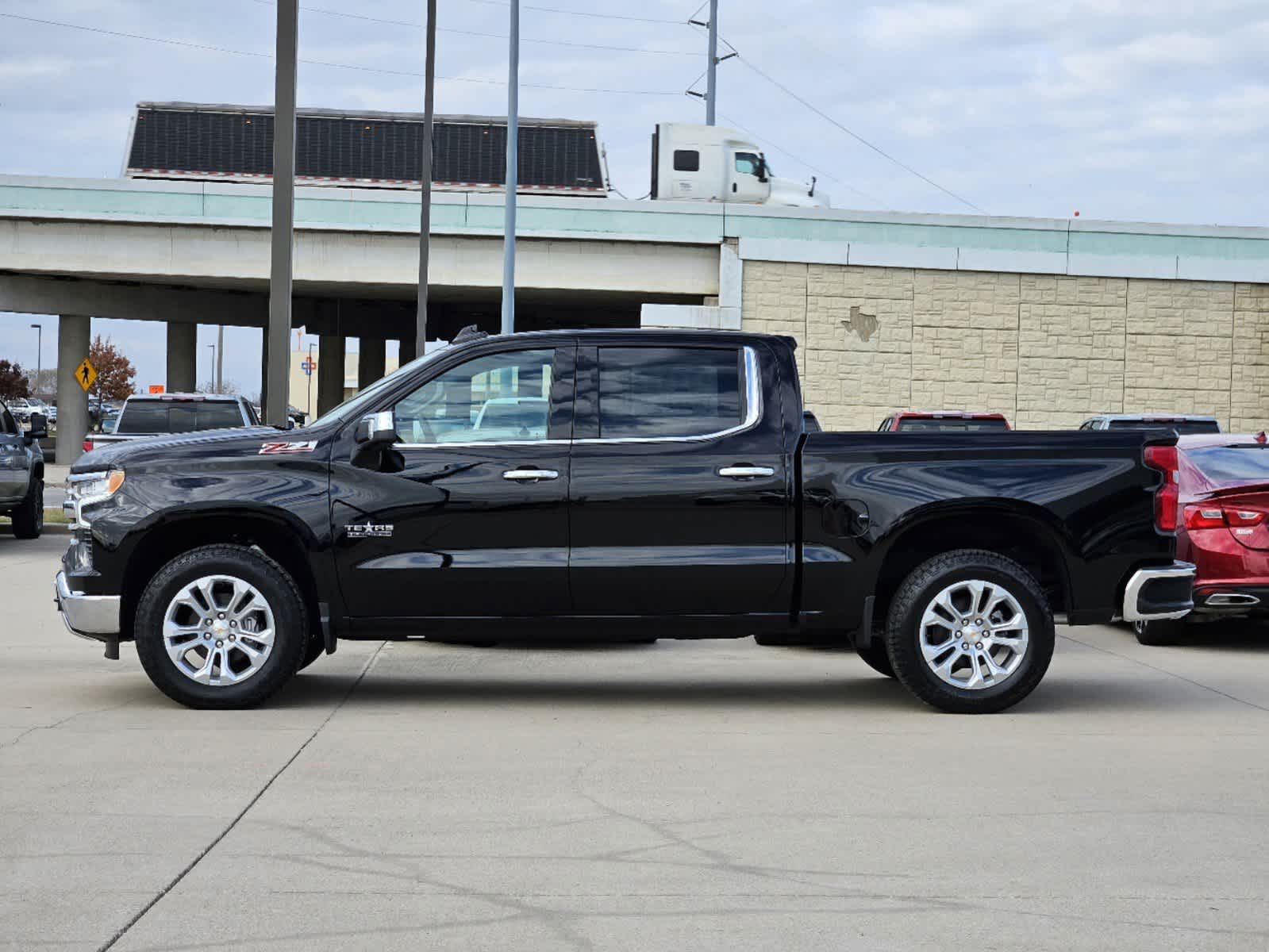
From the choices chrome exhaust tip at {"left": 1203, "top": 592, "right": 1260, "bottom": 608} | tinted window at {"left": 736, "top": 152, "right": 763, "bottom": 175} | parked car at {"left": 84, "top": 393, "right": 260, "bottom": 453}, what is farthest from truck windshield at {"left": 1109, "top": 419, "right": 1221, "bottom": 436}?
tinted window at {"left": 736, "top": 152, "right": 763, "bottom": 175}

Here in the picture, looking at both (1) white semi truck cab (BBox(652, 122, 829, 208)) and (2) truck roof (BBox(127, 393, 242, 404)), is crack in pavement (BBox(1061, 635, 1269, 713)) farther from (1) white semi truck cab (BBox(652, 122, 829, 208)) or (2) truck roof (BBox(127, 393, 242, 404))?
(1) white semi truck cab (BBox(652, 122, 829, 208))

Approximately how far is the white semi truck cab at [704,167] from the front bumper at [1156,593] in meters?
29.8

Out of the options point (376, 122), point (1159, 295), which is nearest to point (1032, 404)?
point (1159, 295)

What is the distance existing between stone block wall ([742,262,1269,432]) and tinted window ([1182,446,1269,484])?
2269cm

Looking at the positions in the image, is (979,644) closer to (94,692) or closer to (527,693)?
(527,693)

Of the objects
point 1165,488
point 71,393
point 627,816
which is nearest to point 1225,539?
point 1165,488

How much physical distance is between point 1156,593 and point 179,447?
529 cm

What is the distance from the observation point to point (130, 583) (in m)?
8.74

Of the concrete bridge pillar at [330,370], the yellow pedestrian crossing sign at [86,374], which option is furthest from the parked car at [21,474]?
the concrete bridge pillar at [330,370]

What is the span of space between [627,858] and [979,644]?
3.71 meters

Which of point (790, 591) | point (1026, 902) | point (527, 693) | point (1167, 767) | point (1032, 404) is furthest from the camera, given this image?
point (1032, 404)

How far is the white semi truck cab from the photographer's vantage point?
125ft

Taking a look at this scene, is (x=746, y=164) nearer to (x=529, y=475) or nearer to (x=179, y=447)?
(x=529, y=475)

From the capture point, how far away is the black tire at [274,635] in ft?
28.0
